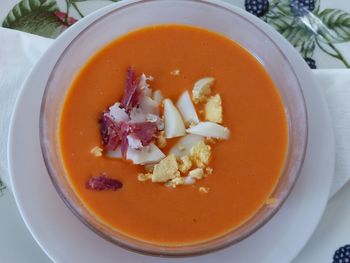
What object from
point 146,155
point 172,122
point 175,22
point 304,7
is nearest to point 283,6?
point 304,7

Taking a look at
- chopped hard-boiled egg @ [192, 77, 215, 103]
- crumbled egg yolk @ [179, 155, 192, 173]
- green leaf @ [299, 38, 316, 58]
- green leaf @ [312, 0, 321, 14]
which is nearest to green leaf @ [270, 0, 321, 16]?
green leaf @ [312, 0, 321, 14]

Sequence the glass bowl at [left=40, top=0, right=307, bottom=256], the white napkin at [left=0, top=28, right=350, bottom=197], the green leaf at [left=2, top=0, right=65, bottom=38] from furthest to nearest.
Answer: the green leaf at [left=2, top=0, right=65, bottom=38], the white napkin at [left=0, top=28, right=350, bottom=197], the glass bowl at [left=40, top=0, right=307, bottom=256]

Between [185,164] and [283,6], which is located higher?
[283,6]

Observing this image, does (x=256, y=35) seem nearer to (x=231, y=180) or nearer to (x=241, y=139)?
(x=241, y=139)

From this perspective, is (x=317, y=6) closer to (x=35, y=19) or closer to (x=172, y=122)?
(x=172, y=122)

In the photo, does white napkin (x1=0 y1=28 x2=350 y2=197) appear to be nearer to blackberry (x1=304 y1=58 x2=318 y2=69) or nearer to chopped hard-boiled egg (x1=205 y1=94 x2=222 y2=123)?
blackberry (x1=304 y1=58 x2=318 y2=69)

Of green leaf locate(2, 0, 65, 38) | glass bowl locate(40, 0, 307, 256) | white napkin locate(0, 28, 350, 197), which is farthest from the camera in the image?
green leaf locate(2, 0, 65, 38)
